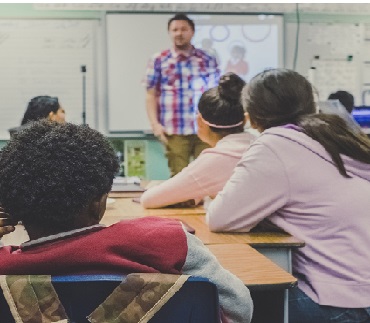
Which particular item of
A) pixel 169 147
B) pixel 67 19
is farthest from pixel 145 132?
pixel 67 19

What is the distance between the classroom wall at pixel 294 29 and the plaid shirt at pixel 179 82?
17.0 inches

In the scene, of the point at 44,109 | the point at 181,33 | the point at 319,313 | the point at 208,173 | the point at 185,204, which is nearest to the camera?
the point at 319,313

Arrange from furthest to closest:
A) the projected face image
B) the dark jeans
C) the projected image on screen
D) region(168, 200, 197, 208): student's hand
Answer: the projected image on screen, the projected face image, region(168, 200, 197, 208): student's hand, the dark jeans

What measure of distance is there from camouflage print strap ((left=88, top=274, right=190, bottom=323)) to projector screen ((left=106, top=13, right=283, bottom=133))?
434 centimetres

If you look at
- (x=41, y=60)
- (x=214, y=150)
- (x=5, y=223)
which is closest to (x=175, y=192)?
(x=214, y=150)

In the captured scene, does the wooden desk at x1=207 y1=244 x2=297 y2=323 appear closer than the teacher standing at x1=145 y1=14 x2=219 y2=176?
Yes

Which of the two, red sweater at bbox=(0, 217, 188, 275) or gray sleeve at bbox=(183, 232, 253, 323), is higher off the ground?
red sweater at bbox=(0, 217, 188, 275)

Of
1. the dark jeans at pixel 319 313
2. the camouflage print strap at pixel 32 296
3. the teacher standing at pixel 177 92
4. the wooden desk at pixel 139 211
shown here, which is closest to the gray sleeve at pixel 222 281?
the camouflage print strap at pixel 32 296

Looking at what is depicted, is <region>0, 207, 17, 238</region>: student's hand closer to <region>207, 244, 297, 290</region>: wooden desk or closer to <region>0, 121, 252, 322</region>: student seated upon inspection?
<region>0, 121, 252, 322</region>: student seated

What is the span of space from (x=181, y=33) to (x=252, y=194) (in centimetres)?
313

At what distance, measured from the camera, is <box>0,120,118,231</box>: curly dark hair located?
1006 millimetres

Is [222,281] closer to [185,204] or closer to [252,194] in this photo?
[252,194]

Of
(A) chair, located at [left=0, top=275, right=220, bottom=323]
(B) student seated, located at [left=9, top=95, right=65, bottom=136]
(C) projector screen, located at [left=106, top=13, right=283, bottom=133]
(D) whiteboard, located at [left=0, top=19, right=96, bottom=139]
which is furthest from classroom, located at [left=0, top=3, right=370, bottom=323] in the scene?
(D) whiteboard, located at [left=0, top=19, right=96, bottom=139]

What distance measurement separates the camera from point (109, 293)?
0.94 meters
